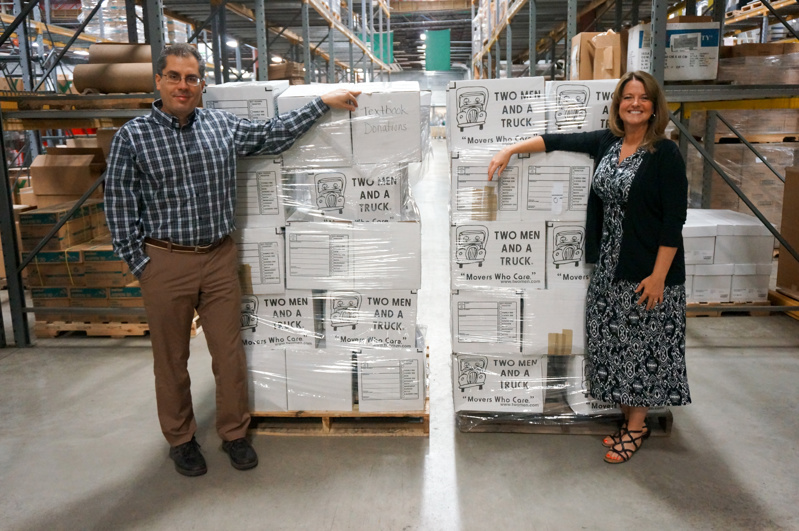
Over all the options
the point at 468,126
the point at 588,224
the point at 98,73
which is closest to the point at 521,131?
the point at 468,126

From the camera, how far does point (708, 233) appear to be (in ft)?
17.7

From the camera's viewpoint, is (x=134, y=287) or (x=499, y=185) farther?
(x=134, y=287)

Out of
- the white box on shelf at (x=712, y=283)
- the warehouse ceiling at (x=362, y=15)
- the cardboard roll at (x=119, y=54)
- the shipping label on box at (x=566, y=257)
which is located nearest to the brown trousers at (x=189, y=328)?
the shipping label on box at (x=566, y=257)

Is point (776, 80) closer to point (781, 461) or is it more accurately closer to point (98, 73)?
point (781, 461)

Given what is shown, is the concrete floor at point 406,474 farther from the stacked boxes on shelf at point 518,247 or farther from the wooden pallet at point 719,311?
the wooden pallet at point 719,311

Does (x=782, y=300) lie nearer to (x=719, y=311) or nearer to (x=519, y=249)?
(x=719, y=311)

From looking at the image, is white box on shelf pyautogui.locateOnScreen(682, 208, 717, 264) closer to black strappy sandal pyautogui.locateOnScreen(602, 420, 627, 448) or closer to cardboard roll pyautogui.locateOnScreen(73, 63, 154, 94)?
black strappy sandal pyautogui.locateOnScreen(602, 420, 627, 448)

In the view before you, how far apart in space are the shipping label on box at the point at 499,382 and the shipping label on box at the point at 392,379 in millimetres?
224

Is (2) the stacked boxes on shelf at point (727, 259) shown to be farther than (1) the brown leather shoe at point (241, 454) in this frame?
Yes

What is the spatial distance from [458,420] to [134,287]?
11.0ft

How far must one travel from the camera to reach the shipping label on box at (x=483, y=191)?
334 centimetres

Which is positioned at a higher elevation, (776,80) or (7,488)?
(776,80)

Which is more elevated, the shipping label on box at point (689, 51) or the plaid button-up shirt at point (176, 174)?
the shipping label on box at point (689, 51)

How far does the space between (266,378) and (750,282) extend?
450 cm
